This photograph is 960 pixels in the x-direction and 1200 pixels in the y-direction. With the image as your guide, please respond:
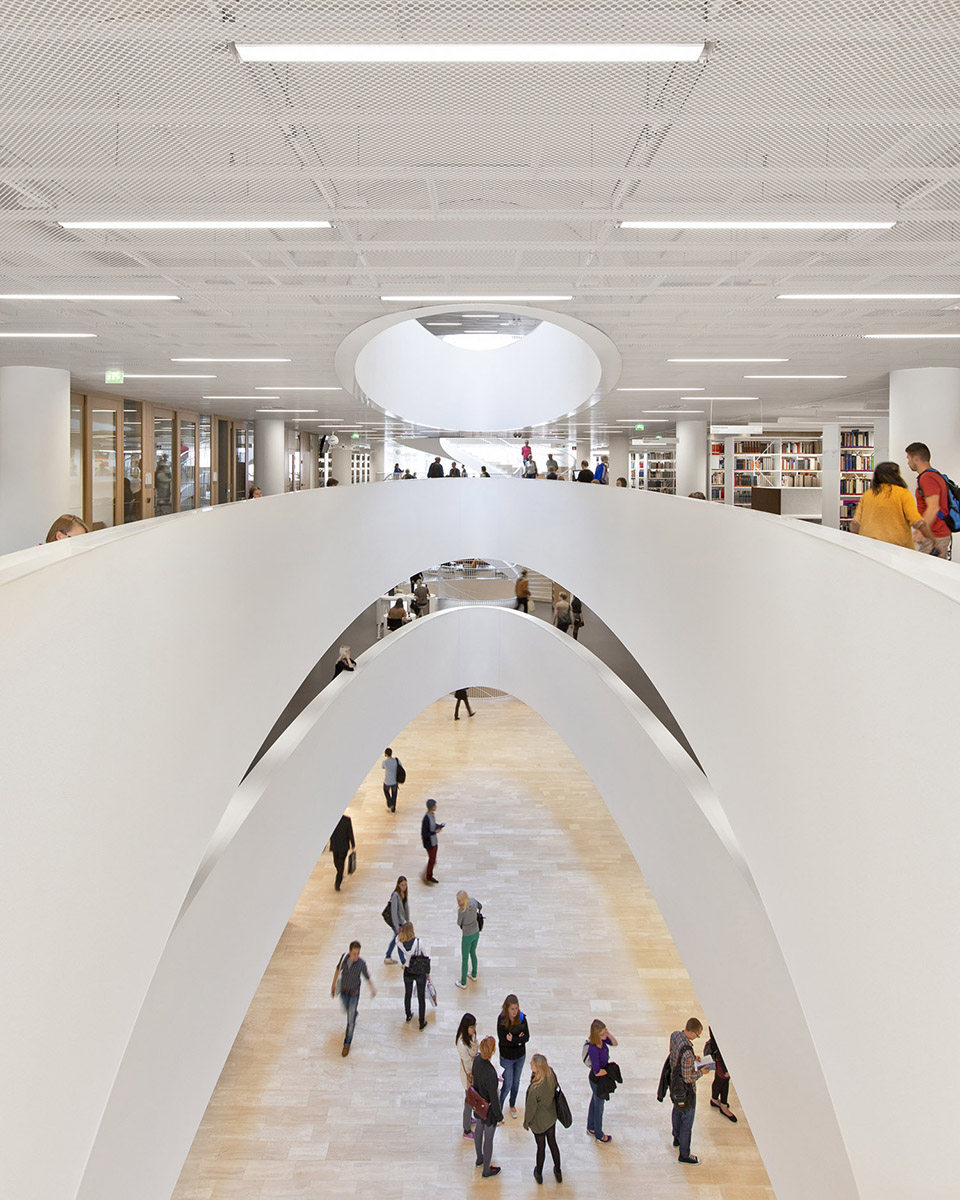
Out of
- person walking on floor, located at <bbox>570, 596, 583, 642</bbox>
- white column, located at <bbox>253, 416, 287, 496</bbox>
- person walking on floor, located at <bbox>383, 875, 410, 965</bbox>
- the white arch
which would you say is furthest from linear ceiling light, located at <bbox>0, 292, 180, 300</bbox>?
white column, located at <bbox>253, 416, 287, 496</bbox>

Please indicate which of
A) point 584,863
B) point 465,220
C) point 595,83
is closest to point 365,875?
point 584,863

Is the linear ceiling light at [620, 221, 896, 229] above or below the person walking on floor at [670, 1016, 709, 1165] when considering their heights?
above

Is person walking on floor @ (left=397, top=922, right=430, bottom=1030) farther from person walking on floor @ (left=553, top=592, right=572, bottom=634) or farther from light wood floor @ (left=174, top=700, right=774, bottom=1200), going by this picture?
person walking on floor @ (left=553, top=592, right=572, bottom=634)

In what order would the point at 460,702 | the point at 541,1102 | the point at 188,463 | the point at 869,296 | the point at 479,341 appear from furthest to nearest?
the point at 460,702 < the point at 188,463 < the point at 479,341 < the point at 541,1102 < the point at 869,296

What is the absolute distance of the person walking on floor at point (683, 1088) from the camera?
8.30 metres

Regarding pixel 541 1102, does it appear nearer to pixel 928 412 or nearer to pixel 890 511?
pixel 890 511

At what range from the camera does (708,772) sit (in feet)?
19.3

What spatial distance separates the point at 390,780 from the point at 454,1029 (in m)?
6.11

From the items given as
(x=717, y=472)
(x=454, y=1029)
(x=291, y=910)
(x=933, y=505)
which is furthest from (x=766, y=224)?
(x=717, y=472)

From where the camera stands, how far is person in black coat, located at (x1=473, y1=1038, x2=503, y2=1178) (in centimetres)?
823

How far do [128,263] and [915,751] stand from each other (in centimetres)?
683

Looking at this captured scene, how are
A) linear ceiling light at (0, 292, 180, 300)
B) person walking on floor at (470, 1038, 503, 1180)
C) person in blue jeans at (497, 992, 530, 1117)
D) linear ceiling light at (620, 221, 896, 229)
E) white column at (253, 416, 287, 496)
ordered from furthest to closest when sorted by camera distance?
white column at (253, 416, 287, 496) < person in blue jeans at (497, 992, 530, 1117) < person walking on floor at (470, 1038, 503, 1180) < linear ceiling light at (0, 292, 180, 300) < linear ceiling light at (620, 221, 896, 229)

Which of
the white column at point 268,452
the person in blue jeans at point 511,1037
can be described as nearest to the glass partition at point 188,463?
the white column at point 268,452

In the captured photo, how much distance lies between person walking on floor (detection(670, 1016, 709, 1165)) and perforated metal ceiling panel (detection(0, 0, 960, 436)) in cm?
686
